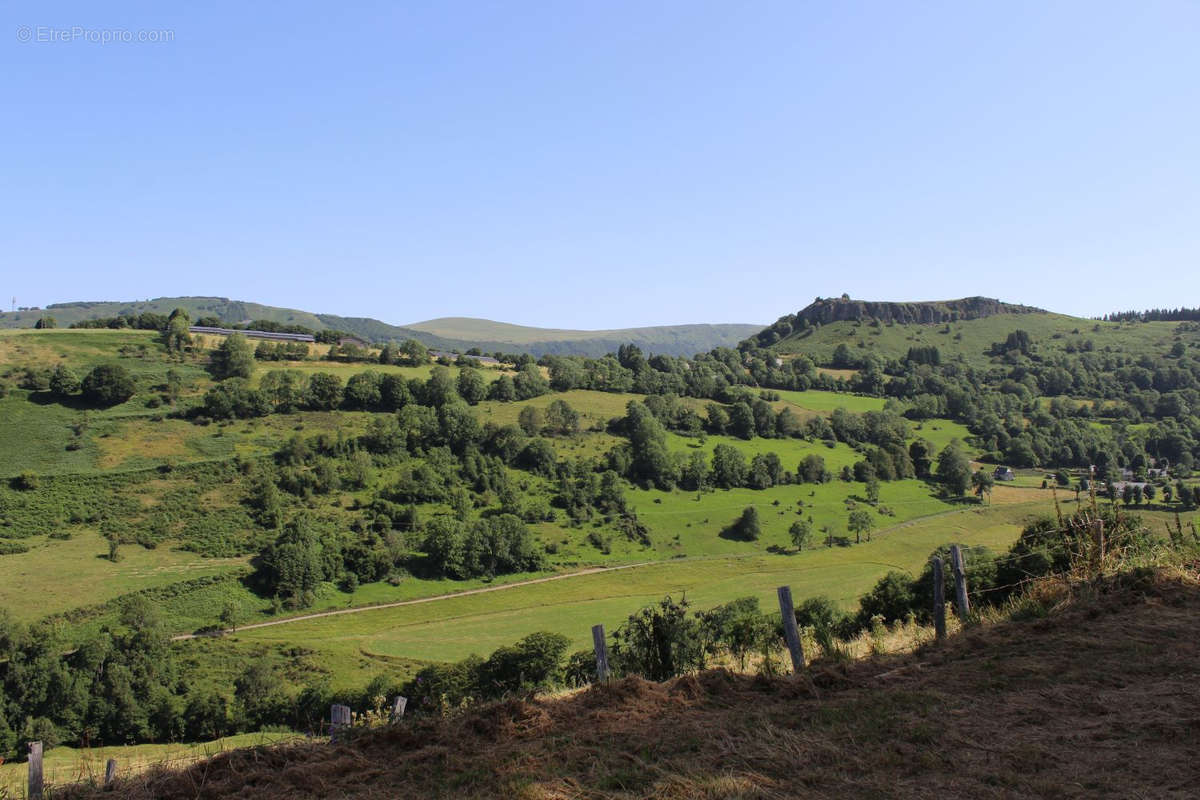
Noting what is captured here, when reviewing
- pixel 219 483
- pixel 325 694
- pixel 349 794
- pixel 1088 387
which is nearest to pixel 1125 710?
pixel 349 794

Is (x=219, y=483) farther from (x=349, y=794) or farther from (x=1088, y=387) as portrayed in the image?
(x=1088, y=387)

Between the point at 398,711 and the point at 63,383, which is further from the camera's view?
the point at 63,383

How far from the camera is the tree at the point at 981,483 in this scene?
108750 millimetres

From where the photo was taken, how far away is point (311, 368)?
392 feet

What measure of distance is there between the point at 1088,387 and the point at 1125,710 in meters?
184

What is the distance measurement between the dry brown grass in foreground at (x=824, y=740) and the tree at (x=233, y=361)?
11423 cm

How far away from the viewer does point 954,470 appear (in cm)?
11338

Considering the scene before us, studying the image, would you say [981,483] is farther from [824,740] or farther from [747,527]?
[824,740]

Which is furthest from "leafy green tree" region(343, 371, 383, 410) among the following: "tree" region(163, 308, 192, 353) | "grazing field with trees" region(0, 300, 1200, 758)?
"tree" region(163, 308, 192, 353)

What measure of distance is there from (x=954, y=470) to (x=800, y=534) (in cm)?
3914

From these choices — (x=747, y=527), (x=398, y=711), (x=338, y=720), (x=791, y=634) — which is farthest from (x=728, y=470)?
(x=338, y=720)

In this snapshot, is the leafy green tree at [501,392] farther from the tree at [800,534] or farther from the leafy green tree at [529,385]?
the tree at [800,534]

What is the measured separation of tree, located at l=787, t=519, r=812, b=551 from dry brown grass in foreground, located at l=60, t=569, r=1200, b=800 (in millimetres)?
81762

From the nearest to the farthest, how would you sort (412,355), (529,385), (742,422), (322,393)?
1. (322,393)
2. (529,385)
3. (742,422)
4. (412,355)
